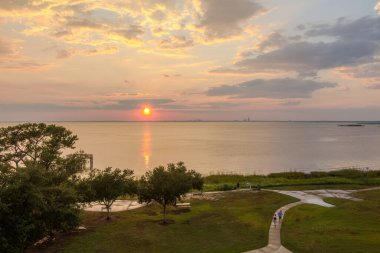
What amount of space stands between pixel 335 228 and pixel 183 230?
55.3 ft

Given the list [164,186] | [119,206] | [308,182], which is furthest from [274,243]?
[308,182]

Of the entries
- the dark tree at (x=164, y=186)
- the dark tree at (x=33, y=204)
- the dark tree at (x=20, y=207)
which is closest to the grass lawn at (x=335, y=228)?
the dark tree at (x=164, y=186)

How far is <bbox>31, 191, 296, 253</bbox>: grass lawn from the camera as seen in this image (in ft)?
109

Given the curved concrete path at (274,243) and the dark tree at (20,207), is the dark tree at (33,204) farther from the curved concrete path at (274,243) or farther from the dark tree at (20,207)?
the curved concrete path at (274,243)

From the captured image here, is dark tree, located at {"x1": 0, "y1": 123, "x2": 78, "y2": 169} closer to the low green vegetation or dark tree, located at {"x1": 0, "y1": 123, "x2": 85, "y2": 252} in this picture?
dark tree, located at {"x1": 0, "y1": 123, "x2": 85, "y2": 252}

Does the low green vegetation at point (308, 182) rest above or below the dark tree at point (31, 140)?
below

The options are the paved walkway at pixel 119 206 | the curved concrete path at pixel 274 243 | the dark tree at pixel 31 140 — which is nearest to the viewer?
the curved concrete path at pixel 274 243

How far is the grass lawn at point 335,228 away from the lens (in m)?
31.1

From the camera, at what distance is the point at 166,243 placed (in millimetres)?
34656

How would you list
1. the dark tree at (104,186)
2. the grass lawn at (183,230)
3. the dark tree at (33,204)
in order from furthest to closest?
the dark tree at (104,186) → the grass lawn at (183,230) → the dark tree at (33,204)

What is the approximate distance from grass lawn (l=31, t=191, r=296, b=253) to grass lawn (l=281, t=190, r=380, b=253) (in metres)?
3.13

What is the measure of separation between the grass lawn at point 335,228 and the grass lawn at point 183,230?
3131 mm

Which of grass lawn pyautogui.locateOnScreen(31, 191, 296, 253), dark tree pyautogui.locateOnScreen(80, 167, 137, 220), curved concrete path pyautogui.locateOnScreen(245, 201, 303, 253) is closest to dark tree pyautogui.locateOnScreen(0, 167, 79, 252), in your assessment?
grass lawn pyautogui.locateOnScreen(31, 191, 296, 253)

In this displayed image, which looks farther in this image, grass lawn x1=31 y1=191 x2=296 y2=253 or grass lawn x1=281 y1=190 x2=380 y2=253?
grass lawn x1=31 y1=191 x2=296 y2=253
